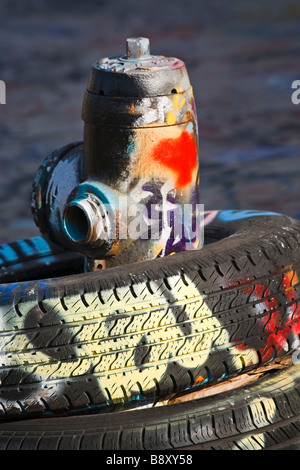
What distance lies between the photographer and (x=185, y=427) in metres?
2.21

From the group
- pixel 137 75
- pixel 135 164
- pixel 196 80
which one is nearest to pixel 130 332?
pixel 135 164

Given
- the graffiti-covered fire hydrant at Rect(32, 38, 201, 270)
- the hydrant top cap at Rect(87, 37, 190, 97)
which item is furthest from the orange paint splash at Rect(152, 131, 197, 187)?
the hydrant top cap at Rect(87, 37, 190, 97)

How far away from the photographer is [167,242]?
2510 millimetres

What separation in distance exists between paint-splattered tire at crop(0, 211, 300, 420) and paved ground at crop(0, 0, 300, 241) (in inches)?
85.9

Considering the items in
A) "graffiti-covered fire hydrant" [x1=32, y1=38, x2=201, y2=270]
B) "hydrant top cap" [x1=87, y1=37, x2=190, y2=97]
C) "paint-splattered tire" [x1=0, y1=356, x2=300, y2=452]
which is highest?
"hydrant top cap" [x1=87, y1=37, x2=190, y2=97]

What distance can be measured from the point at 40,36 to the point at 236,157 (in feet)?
12.6

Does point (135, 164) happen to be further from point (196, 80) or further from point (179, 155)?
point (196, 80)

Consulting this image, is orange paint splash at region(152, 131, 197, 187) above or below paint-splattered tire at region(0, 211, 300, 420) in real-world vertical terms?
above

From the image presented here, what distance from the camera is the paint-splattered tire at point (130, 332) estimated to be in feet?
7.19

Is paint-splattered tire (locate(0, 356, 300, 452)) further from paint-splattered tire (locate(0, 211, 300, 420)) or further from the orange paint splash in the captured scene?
the orange paint splash

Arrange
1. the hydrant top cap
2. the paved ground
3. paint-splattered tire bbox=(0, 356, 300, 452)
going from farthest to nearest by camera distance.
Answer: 1. the paved ground
2. the hydrant top cap
3. paint-splattered tire bbox=(0, 356, 300, 452)

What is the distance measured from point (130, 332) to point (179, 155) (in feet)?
1.83

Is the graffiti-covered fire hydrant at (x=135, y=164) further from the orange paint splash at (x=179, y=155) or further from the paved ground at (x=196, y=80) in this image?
the paved ground at (x=196, y=80)

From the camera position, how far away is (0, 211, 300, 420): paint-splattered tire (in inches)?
86.3
